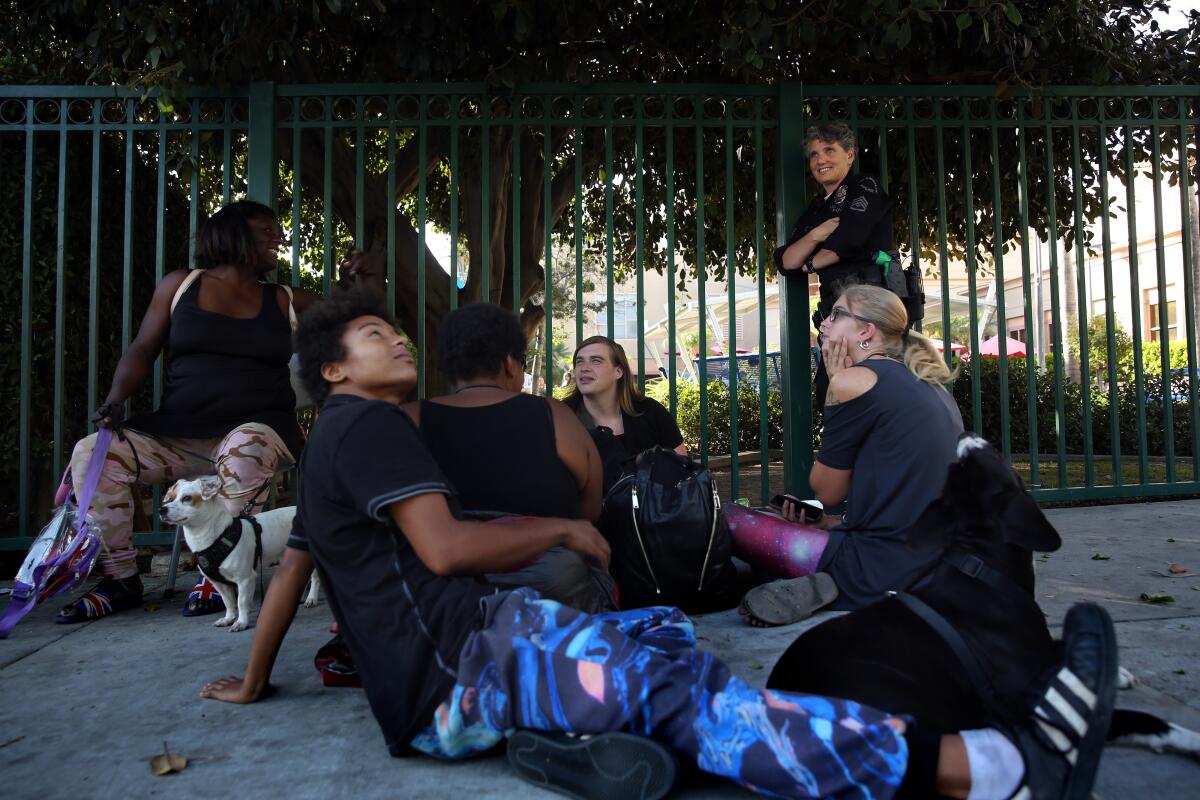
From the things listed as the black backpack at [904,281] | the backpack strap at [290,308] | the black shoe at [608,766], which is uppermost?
the black backpack at [904,281]

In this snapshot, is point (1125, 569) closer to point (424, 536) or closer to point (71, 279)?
point (424, 536)

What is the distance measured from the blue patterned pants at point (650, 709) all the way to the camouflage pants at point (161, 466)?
2126 millimetres

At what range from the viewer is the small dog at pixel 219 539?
140 inches

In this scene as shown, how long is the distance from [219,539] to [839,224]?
3477mm

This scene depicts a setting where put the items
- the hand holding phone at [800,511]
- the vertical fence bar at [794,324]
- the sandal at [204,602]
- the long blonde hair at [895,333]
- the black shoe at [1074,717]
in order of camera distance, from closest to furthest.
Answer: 1. the black shoe at [1074,717]
2. the long blonde hair at [895,333]
3. the hand holding phone at [800,511]
4. the sandal at [204,602]
5. the vertical fence bar at [794,324]

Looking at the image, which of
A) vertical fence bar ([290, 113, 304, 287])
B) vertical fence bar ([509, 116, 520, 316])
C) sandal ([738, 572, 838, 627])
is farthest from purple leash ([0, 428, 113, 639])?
sandal ([738, 572, 838, 627])

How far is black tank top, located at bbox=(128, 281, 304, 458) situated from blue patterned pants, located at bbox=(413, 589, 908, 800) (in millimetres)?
2405

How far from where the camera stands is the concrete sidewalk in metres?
2.04

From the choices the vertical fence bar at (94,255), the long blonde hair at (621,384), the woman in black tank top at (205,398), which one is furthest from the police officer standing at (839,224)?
the vertical fence bar at (94,255)

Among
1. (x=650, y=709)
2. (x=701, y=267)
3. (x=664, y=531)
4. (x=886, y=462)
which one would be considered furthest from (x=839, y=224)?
(x=650, y=709)

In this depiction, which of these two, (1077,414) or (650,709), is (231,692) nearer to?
(650,709)

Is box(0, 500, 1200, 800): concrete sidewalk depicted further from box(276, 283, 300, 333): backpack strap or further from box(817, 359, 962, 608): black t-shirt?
box(276, 283, 300, 333): backpack strap

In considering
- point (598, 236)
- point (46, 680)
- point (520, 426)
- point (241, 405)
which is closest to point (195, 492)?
point (241, 405)

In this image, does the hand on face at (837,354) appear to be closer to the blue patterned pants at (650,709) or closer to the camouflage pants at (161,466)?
the blue patterned pants at (650,709)
